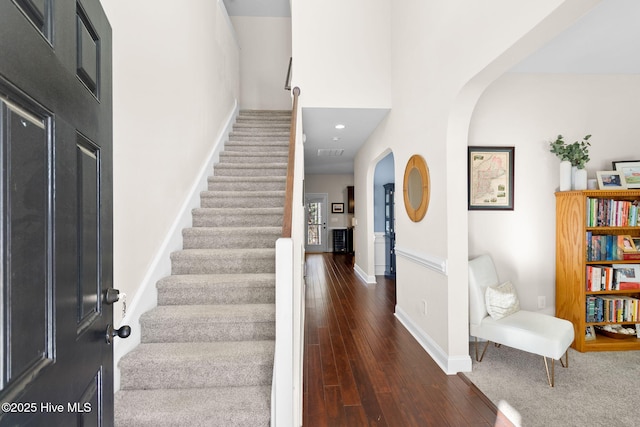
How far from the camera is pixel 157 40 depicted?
2412mm

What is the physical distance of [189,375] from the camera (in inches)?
74.2

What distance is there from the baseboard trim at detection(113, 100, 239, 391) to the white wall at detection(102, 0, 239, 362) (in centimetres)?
1

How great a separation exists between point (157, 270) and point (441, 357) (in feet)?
7.95

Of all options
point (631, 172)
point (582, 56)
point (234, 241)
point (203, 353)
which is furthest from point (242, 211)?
point (631, 172)

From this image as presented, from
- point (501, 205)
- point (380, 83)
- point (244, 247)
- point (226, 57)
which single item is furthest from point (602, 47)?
point (226, 57)

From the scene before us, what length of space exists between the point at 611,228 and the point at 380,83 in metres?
2.86

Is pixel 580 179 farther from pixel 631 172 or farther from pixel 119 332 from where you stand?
pixel 119 332

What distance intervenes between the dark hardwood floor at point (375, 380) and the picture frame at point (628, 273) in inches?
76.4

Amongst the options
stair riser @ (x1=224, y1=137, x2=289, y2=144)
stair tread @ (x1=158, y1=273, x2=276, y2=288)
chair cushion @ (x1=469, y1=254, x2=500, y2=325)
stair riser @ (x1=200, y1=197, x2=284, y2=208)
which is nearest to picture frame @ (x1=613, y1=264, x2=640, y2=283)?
chair cushion @ (x1=469, y1=254, x2=500, y2=325)

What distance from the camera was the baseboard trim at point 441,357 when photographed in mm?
2508

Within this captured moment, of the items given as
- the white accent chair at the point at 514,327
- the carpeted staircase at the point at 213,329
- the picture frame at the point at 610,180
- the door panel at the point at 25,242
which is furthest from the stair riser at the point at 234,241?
the picture frame at the point at 610,180

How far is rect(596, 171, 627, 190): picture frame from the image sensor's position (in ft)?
9.78

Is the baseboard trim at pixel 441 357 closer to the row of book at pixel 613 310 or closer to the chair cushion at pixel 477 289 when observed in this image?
the chair cushion at pixel 477 289

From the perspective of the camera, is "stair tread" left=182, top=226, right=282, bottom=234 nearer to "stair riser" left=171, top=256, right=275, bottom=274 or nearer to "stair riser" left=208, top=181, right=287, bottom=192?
"stair riser" left=171, top=256, right=275, bottom=274
